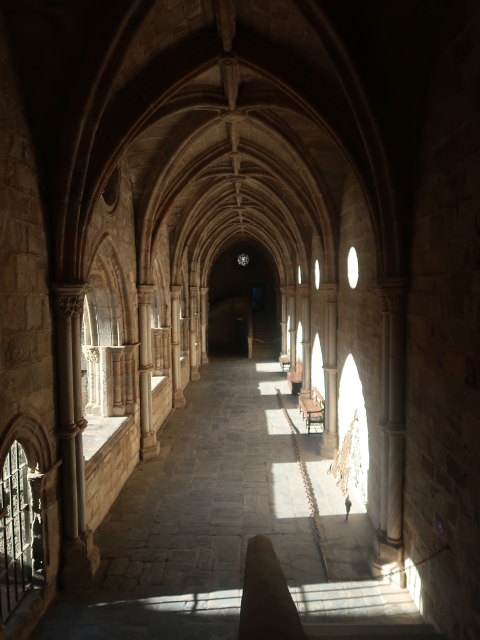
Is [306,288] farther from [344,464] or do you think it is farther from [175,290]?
[344,464]

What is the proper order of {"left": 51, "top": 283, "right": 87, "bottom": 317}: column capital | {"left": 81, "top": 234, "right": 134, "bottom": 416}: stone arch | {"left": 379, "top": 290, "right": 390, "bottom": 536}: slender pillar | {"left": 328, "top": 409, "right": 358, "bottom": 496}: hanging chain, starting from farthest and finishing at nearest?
{"left": 81, "top": 234, "right": 134, "bottom": 416}: stone arch, {"left": 328, "top": 409, "right": 358, "bottom": 496}: hanging chain, {"left": 379, "top": 290, "right": 390, "bottom": 536}: slender pillar, {"left": 51, "top": 283, "right": 87, "bottom": 317}: column capital

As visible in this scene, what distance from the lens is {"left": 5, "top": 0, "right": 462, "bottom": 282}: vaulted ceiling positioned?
583 cm

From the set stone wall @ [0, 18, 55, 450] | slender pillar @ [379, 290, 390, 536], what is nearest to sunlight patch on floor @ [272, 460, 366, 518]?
slender pillar @ [379, 290, 390, 536]

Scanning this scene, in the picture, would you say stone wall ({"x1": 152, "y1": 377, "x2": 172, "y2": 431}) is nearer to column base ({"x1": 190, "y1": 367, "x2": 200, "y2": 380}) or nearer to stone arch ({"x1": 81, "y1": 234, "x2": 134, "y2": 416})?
stone arch ({"x1": 81, "y1": 234, "x2": 134, "y2": 416})

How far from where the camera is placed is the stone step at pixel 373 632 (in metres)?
4.63

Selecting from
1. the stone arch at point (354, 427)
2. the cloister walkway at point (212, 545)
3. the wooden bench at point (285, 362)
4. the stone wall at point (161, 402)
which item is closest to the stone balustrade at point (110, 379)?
the cloister walkway at point (212, 545)

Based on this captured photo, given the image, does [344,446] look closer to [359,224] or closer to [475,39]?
[359,224]

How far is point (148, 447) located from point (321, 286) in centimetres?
586

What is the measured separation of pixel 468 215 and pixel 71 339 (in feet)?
17.7

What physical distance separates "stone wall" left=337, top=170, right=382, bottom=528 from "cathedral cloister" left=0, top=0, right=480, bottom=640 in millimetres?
81

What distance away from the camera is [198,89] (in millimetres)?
9039

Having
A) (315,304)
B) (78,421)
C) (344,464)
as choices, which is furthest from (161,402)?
(78,421)

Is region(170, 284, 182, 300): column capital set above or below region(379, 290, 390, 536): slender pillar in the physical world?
above

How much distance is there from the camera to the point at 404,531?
6914 millimetres
